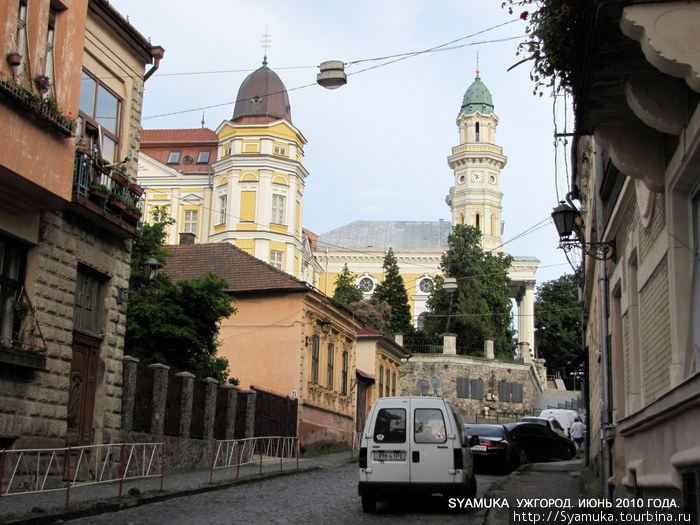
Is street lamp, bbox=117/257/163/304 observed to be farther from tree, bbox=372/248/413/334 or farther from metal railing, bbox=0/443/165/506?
tree, bbox=372/248/413/334

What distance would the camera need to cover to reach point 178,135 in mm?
88500

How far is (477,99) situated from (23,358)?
9690 centimetres

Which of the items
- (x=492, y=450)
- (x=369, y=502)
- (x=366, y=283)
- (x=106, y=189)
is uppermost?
(x=366, y=283)

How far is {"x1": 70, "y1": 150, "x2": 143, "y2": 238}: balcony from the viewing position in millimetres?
15984

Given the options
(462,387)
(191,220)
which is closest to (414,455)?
(462,387)

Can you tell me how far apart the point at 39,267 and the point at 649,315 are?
978cm

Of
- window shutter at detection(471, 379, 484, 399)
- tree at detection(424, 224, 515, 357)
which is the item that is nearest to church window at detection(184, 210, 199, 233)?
tree at detection(424, 224, 515, 357)

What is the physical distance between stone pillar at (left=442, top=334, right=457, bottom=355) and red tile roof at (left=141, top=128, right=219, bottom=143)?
3406cm

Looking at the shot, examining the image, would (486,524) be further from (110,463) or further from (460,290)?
(460,290)

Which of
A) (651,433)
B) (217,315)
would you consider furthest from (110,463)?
(651,433)

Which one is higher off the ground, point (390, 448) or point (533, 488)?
point (390, 448)

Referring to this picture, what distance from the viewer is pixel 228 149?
249 ft

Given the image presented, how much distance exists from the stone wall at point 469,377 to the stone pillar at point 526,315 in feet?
67.2

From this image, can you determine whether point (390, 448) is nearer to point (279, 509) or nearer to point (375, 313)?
point (279, 509)
